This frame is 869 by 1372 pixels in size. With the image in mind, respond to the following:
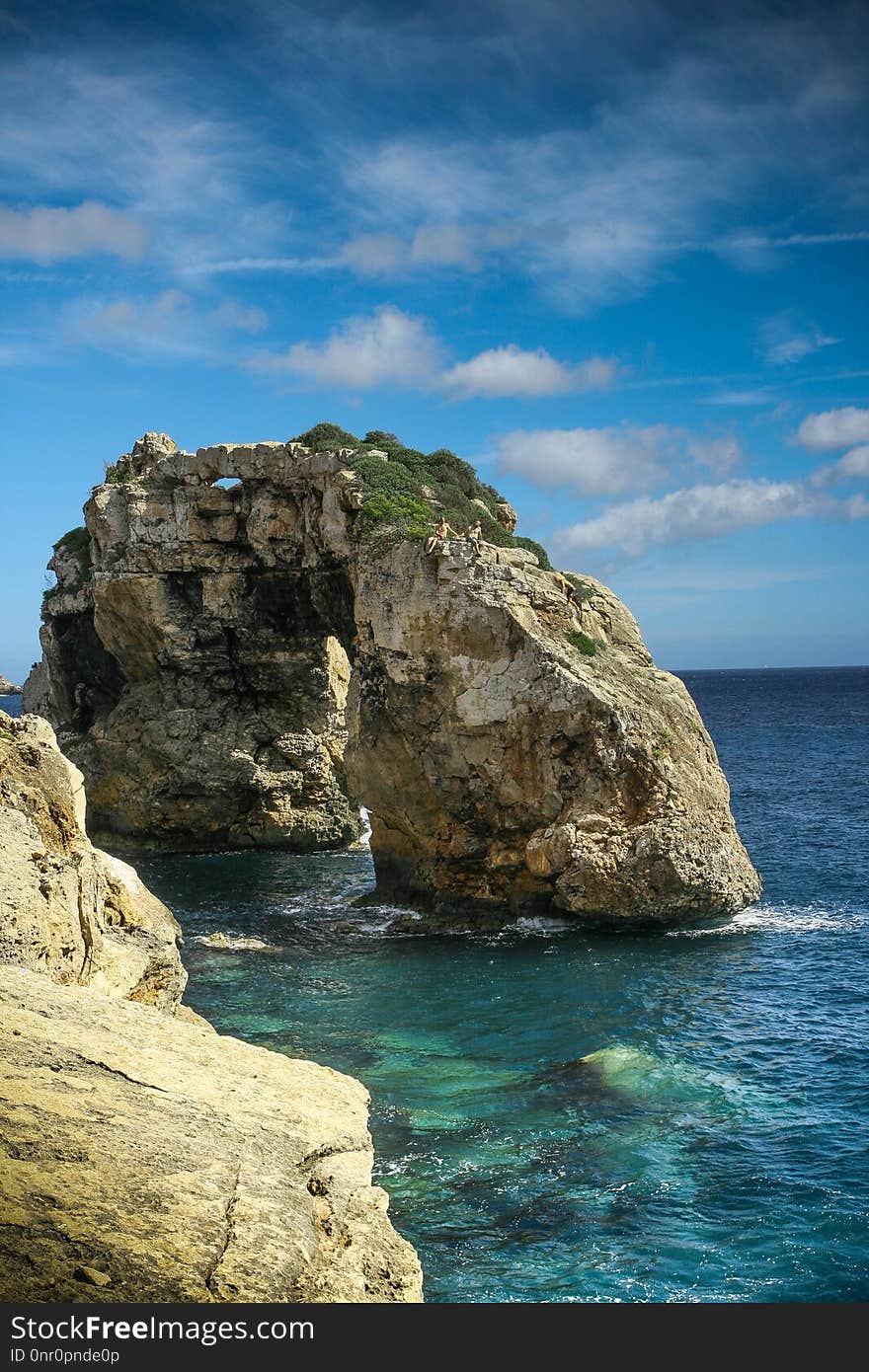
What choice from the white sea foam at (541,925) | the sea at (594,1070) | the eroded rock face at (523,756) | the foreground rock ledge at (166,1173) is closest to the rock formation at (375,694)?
the eroded rock face at (523,756)

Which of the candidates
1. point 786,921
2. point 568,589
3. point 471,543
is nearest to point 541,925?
point 786,921

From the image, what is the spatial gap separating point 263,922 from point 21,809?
20.9m

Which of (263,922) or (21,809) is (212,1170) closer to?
(21,809)

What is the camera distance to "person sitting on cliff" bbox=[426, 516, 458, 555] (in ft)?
112

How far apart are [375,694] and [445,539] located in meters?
5.94

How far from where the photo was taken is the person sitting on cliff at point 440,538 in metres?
34.2

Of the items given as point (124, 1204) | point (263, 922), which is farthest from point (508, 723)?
point (124, 1204)

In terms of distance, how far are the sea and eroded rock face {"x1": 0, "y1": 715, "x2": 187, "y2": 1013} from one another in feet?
17.4

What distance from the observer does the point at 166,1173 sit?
9938 millimetres

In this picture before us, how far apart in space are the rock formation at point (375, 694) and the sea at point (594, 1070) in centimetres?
274

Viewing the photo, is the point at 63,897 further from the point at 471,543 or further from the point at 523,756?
the point at 471,543

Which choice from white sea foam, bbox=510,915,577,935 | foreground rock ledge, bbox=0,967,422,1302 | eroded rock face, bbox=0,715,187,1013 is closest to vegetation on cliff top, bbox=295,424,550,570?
white sea foam, bbox=510,915,577,935

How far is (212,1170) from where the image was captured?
1022 centimetres

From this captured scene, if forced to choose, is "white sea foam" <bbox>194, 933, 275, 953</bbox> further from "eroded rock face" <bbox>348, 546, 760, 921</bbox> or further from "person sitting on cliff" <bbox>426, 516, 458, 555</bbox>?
"person sitting on cliff" <bbox>426, 516, 458, 555</bbox>
